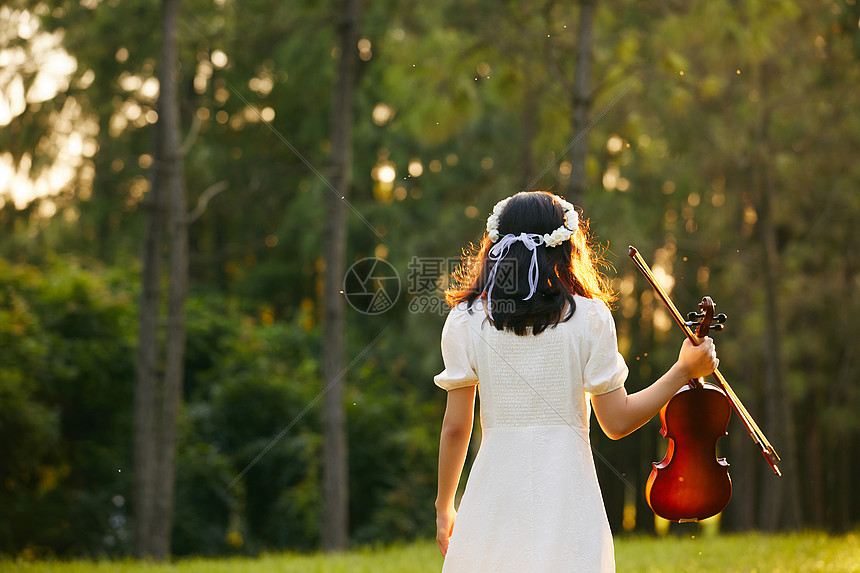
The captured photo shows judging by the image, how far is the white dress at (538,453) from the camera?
2215mm

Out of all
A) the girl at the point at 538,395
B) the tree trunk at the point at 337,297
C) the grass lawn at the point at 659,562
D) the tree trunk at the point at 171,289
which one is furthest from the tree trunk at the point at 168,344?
the girl at the point at 538,395

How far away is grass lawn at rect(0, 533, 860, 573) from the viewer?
5.31 m

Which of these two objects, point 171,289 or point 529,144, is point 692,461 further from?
point 529,144

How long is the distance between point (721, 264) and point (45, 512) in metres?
9.42

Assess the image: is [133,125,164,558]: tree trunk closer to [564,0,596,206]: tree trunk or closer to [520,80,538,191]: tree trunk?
[564,0,596,206]: tree trunk

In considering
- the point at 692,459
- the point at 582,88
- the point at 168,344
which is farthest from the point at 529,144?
the point at 692,459

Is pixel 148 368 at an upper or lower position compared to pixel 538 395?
lower

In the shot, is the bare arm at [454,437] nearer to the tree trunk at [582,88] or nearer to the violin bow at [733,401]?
the violin bow at [733,401]

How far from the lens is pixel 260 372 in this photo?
1208 cm

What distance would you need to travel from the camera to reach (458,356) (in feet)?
7.73

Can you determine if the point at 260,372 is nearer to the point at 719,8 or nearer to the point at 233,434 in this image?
the point at 233,434

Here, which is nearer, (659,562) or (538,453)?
(538,453)

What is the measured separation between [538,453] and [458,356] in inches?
13.1

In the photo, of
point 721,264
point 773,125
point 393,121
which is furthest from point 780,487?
point 393,121
